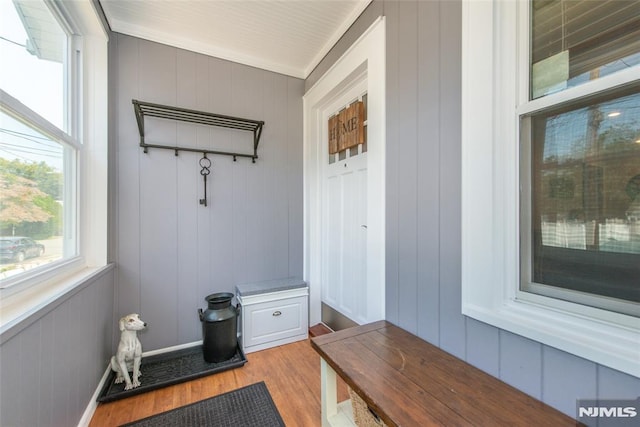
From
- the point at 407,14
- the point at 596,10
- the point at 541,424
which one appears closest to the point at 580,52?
the point at 596,10

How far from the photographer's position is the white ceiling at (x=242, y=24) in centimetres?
Result: 172

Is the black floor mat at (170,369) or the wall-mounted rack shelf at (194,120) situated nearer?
the black floor mat at (170,369)

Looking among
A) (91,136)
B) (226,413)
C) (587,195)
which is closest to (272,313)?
Answer: (226,413)

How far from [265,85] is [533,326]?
260 centimetres

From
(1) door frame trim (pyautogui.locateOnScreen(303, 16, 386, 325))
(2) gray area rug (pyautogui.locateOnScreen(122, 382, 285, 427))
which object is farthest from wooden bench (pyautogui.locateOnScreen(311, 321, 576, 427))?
(2) gray area rug (pyautogui.locateOnScreen(122, 382, 285, 427))

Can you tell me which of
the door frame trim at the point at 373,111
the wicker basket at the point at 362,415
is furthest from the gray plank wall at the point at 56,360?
the door frame trim at the point at 373,111

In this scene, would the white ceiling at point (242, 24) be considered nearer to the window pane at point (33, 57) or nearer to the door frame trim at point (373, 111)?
the door frame trim at point (373, 111)

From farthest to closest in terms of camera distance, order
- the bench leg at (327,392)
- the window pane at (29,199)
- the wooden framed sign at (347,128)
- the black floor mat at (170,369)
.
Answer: the wooden framed sign at (347,128) → the black floor mat at (170,369) → the bench leg at (327,392) → the window pane at (29,199)

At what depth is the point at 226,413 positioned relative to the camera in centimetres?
147

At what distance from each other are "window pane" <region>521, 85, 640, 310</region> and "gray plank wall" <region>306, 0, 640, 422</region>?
248 mm

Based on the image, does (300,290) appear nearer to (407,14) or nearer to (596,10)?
(407,14)

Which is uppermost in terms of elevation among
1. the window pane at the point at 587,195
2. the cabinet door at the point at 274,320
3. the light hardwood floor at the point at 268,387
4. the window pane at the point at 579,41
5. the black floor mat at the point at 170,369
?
the window pane at the point at 579,41

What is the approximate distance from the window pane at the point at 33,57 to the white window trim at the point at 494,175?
71.7 inches

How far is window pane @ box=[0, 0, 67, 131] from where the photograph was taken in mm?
970
